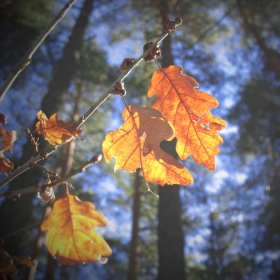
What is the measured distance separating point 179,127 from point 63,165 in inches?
400

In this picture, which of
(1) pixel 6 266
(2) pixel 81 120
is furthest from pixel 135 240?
(2) pixel 81 120

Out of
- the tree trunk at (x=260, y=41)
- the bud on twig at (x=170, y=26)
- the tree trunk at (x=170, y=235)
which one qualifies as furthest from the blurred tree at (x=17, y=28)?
the bud on twig at (x=170, y=26)

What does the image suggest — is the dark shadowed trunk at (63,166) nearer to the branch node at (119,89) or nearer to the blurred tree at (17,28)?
the blurred tree at (17,28)

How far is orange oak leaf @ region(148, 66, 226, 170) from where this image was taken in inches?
43.1

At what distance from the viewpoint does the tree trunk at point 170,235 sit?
5141 mm

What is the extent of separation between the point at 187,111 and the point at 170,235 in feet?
17.1

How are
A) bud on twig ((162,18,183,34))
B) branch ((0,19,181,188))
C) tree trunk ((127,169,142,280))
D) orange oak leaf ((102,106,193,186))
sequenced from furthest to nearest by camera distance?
tree trunk ((127,169,142,280)) → orange oak leaf ((102,106,193,186)) → bud on twig ((162,18,183,34)) → branch ((0,19,181,188))

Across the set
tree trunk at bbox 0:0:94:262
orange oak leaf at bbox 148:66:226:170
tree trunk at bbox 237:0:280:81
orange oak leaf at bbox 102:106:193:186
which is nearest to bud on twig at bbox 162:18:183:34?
orange oak leaf at bbox 148:66:226:170

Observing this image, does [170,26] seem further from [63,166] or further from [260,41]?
[63,166]

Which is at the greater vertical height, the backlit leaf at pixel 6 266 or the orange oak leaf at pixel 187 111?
the orange oak leaf at pixel 187 111

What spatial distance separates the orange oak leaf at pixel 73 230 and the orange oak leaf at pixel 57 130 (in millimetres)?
243

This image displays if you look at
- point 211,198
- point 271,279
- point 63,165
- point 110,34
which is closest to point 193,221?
point 211,198

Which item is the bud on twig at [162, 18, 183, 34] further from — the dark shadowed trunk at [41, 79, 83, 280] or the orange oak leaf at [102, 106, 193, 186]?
the dark shadowed trunk at [41, 79, 83, 280]

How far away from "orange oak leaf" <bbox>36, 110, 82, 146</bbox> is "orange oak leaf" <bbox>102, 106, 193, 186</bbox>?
0.61ft
